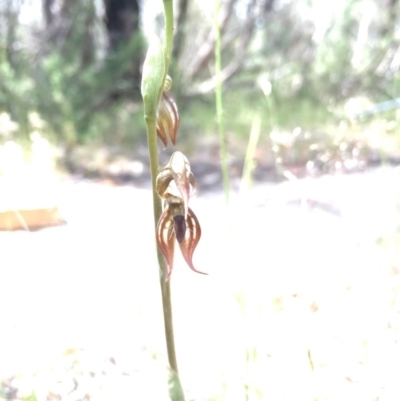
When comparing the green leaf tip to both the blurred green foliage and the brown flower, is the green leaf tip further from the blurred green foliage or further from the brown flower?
the blurred green foliage

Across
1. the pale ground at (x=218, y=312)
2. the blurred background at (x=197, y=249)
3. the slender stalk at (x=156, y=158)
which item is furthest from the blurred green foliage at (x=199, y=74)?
the slender stalk at (x=156, y=158)

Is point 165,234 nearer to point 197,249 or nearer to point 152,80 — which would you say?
point 152,80

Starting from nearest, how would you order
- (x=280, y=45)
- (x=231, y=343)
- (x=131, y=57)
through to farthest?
(x=231, y=343)
(x=131, y=57)
(x=280, y=45)

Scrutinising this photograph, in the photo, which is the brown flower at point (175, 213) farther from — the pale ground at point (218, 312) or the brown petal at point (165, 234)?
the pale ground at point (218, 312)

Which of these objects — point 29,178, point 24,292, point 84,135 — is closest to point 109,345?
point 24,292

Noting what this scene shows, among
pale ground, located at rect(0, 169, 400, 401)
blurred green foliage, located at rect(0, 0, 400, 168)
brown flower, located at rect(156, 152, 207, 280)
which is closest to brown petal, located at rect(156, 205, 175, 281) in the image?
brown flower, located at rect(156, 152, 207, 280)

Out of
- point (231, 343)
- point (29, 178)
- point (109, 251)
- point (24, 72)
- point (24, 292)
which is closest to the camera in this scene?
point (231, 343)

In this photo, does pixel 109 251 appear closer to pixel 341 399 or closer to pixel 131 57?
pixel 341 399

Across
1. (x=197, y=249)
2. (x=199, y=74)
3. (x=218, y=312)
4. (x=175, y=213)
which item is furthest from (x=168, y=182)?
(x=199, y=74)
